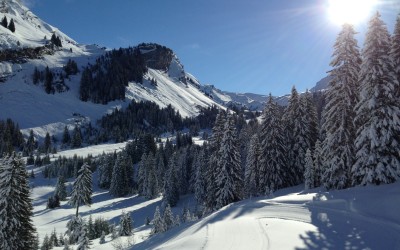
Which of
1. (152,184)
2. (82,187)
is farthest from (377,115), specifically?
(152,184)

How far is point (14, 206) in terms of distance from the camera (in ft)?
119

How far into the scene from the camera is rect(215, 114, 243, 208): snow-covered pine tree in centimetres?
4747

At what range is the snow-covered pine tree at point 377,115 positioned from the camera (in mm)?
27422

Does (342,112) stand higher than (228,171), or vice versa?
(342,112)

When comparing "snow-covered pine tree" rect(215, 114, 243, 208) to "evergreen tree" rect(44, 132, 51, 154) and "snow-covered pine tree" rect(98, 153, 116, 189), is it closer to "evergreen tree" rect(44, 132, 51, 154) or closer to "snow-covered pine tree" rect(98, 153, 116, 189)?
"snow-covered pine tree" rect(98, 153, 116, 189)

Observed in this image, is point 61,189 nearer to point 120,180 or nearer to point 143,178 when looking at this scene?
point 120,180

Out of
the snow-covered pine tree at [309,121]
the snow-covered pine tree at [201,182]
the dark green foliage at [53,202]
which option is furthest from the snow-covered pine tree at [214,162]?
the dark green foliage at [53,202]

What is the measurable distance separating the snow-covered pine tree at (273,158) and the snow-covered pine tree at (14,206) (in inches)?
1158

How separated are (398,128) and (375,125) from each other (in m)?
1.59

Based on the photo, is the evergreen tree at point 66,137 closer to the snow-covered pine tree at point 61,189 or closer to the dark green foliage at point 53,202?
the snow-covered pine tree at point 61,189

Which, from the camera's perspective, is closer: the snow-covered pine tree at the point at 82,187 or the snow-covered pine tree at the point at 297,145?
the snow-covered pine tree at the point at 297,145

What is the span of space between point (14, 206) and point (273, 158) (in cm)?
3208

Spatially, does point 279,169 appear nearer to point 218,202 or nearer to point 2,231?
point 218,202

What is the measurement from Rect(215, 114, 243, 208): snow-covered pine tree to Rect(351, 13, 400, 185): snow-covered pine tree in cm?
1970
